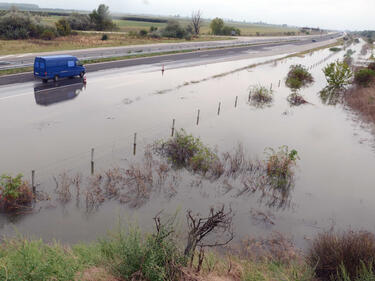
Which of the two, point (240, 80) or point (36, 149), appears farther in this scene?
point (240, 80)

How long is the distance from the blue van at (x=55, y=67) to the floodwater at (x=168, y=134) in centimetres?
122

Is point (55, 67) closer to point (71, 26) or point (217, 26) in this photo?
point (71, 26)

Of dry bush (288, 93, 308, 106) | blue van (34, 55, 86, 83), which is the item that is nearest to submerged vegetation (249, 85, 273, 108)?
dry bush (288, 93, 308, 106)

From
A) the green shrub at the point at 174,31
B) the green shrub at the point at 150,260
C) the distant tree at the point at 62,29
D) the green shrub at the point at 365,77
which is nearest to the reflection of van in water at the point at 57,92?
the green shrub at the point at 150,260

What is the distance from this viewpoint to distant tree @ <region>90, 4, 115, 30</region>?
8658 cm

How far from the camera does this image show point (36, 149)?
608 inches

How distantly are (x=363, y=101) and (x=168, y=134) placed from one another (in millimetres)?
22494

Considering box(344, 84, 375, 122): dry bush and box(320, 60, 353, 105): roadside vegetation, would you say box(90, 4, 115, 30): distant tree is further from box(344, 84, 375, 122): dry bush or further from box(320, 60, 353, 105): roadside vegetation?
box(344, 84, 375, 122): dry bush

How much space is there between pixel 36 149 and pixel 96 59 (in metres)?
28.9

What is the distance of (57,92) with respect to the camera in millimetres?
25719

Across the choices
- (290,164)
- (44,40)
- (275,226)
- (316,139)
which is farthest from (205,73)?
(44,40)

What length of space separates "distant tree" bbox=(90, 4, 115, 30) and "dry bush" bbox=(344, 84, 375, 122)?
2839 inches

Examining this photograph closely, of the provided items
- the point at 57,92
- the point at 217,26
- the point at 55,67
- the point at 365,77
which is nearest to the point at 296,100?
the point at 365,77

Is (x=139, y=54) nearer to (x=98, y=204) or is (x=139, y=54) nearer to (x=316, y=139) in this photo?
(x=316, y=139)
